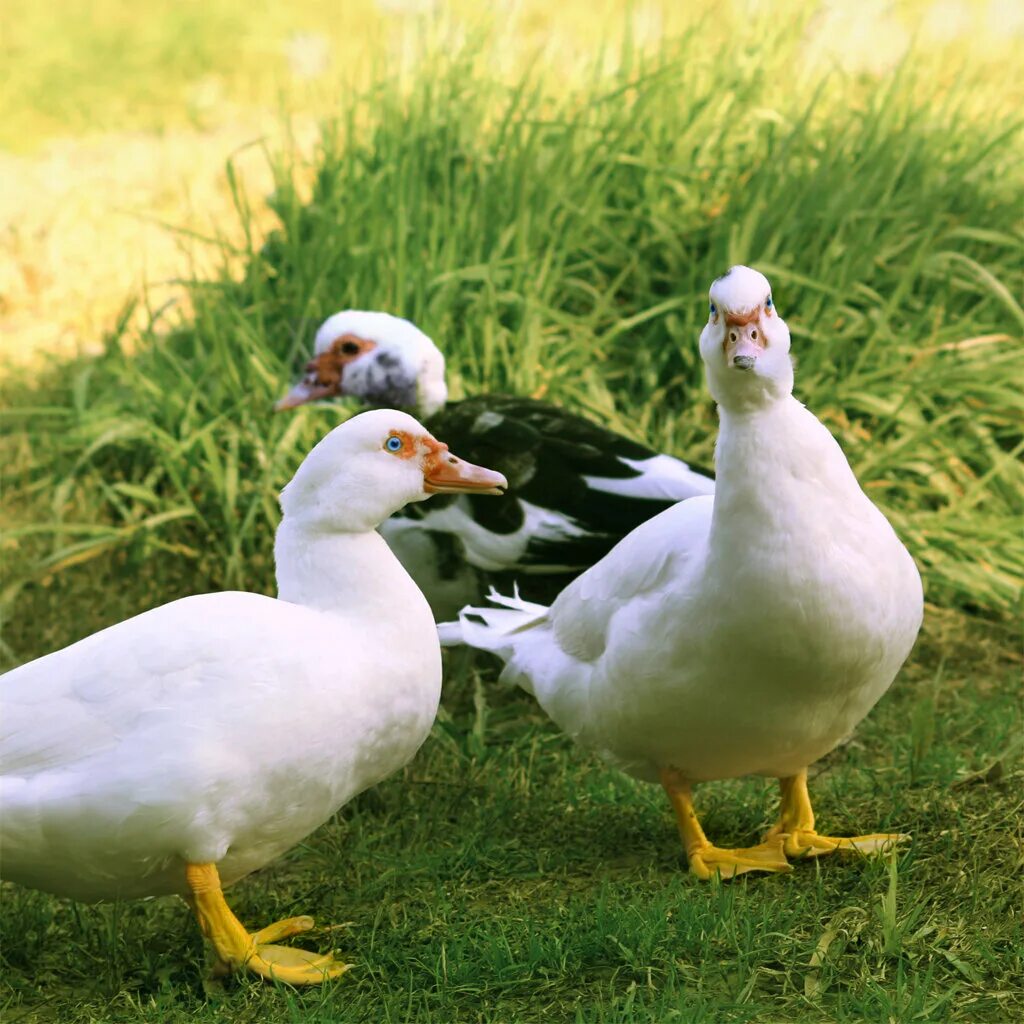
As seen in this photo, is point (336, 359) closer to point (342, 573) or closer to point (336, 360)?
point (336, 360)

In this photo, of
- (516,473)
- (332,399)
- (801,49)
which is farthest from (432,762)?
(801,49)

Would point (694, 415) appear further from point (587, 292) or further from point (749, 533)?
point (749, 533)

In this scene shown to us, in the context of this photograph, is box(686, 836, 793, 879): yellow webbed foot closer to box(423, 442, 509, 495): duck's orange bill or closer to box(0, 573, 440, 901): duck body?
box(0, 573, 440, 901): duck body

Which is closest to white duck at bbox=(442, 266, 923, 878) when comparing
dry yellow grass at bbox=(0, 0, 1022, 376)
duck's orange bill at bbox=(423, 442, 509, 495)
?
duck's orange bill at bbox=(423, 442, 509, 495)

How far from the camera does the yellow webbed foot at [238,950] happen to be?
2.79 m

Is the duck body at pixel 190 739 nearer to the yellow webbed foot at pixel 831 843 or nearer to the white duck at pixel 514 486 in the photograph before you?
the yellow webbed foot at pixel 831 843

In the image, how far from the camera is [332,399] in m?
4.85

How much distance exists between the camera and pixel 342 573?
299 cm

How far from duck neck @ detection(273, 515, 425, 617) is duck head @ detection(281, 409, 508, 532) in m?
0.02

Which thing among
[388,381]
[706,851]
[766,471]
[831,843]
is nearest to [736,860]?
[706,851]

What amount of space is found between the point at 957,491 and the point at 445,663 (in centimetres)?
170

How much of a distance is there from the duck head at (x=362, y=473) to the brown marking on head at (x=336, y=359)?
167 centimetres

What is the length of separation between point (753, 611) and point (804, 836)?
0.63 m

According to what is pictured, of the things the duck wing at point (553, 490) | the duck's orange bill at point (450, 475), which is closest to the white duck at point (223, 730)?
the duck's orange bill at point (450, 475)
